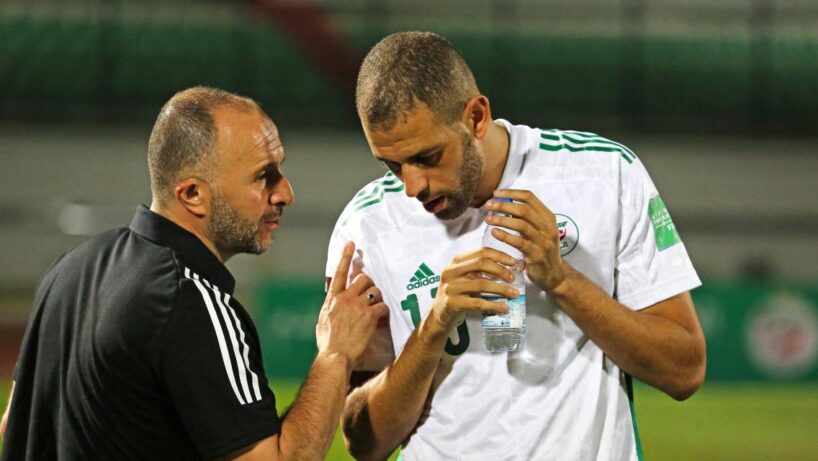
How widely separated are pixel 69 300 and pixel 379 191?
3.21 ft

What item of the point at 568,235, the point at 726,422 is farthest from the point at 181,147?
the point at 726,422

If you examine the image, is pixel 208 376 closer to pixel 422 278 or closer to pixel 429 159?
pixel 422 278

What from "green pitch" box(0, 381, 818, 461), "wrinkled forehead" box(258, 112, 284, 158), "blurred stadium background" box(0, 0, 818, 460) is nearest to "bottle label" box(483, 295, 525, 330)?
"wrinkled forehead" box(258, 112, 284, 158)

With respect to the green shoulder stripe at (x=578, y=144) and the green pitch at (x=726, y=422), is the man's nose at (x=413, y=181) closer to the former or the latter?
the green shoulder stripe at (x=578, y=144)

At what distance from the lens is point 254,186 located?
9.73 ft

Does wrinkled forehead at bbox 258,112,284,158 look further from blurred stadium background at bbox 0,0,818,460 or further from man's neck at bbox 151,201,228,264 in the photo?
blurred stadium background at bbox 0,0,818,460

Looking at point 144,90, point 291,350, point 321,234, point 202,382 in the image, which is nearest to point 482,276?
point 202,382

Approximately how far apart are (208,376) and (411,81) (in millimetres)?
960

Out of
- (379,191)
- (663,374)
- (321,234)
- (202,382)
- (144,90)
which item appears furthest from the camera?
(144,90)

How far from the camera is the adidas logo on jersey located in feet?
10.1

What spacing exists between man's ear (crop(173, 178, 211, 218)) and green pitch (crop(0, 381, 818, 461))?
452 cm

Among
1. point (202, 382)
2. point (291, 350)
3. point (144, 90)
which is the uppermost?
point (202, 382)

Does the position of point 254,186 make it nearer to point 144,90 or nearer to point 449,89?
point 449,89

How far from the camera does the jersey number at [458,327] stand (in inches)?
120
